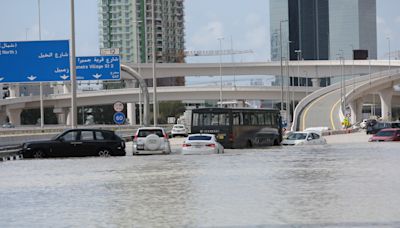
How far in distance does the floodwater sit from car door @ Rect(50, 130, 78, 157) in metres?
7.75

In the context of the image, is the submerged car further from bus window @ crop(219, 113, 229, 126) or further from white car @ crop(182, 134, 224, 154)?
white car @ crop(182, 134, 224, 154)

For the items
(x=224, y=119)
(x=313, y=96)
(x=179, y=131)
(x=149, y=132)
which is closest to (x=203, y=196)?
(x=149, y=132)

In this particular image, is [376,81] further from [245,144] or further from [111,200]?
[111,200]

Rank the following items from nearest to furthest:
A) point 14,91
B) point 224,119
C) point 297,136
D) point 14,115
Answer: point 224,119
point 297,136
point 14,91
point 14,115

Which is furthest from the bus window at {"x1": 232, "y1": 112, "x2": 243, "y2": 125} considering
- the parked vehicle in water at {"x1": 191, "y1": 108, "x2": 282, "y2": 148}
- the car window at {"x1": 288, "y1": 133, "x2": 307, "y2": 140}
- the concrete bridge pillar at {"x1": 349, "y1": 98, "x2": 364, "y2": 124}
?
the concrete bridge pillar at {"x1": 349, "y1": 98, "x2": 364, "y2": 124}

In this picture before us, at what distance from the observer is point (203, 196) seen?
16.8 meters

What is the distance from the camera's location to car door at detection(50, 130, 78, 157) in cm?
3541

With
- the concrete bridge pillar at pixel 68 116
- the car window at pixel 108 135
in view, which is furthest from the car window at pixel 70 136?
the concrete bridge pillar at pixel 68 116

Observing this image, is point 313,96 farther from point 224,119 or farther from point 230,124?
point 224,119

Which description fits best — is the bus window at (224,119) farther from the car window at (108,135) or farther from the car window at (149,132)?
the car window at (108,135)

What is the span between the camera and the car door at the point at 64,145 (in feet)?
Result: 116

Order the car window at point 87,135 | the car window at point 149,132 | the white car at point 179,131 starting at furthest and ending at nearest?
the white car at point 179,131 < the car window at point 149,132 < the car window at point 87,135

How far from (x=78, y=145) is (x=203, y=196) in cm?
1969

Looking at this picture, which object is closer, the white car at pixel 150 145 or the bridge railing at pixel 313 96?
the white car at pixel 150 145
